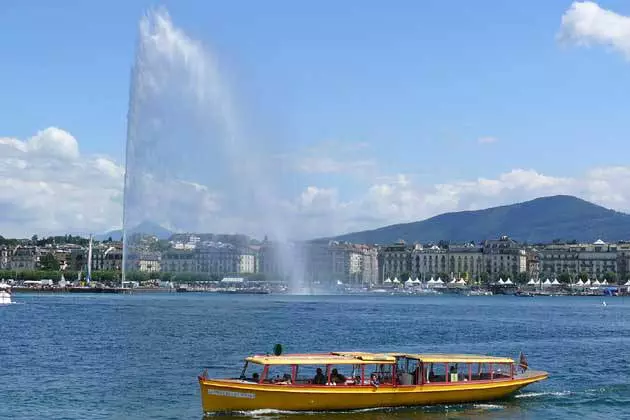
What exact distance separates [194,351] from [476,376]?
62.7 feet

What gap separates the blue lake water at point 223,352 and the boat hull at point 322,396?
32 centimetres

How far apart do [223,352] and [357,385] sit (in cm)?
1880

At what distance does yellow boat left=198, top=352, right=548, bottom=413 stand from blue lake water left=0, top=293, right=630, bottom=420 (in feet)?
1.34

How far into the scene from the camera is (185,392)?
3531 centimetres

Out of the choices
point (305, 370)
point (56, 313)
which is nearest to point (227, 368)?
point (305, 370)

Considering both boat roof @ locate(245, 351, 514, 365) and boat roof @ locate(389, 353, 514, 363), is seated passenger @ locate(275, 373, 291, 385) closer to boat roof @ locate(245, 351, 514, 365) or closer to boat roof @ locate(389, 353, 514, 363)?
boat roof @ locate(245, 351, 514, 365)

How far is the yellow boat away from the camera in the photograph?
30391 mm

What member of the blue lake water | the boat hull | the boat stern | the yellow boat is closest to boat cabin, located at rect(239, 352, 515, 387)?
the yellow boat

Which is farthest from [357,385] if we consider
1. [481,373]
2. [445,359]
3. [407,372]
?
[481,373]

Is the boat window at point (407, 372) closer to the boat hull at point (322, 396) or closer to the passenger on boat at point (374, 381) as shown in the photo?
the boat hull at point (322, 396)

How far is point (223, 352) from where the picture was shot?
49375 mm

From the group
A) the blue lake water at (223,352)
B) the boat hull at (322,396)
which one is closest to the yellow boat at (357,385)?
the boat hull at (322,396)

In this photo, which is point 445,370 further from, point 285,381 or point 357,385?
point 285,381

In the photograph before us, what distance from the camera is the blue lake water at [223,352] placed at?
33.1 m
